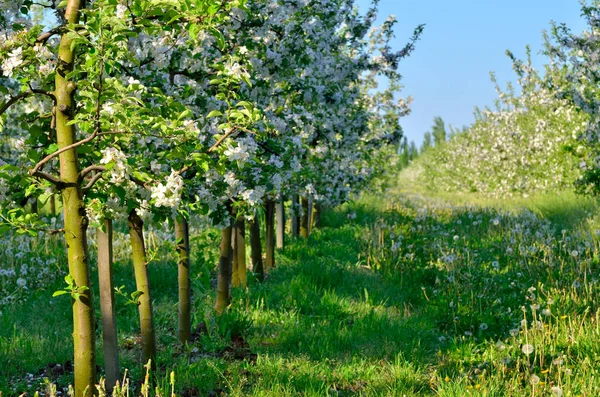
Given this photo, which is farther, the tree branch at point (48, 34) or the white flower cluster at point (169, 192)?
the tree branch at point (48, 34)

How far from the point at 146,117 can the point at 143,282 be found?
5.62 feet

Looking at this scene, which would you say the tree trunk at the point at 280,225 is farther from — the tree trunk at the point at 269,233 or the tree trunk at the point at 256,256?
the tree trunk at the point at 256,256

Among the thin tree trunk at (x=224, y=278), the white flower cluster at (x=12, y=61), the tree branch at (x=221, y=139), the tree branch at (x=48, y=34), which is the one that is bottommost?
the thin tree trunk at (x=224, y=278)

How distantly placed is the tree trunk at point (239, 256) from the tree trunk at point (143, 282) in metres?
2.97

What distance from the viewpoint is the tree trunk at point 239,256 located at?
8031mm

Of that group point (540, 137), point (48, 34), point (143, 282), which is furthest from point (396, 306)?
point (540, 137)

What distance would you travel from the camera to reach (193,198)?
191 inches

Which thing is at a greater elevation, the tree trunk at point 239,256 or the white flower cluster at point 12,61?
the white flower cluster at point 12,61

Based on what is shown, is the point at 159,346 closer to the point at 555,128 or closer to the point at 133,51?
the point at 133,51

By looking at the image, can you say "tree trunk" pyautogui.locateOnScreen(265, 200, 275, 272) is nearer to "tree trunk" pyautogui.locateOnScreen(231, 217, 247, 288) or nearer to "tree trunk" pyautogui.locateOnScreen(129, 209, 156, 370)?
"tree trunk" pyautogui.locateOnScreen(231, 217, 247, 288)

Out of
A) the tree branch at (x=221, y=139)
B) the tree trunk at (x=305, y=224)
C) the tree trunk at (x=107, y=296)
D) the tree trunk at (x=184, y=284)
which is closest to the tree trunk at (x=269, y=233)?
the tree trunk at (x=305, y=224)

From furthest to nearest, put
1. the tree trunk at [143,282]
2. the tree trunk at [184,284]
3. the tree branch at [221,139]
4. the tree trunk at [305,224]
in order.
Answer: the tree trunk at [305,224] → the tree trunk at [184,284] → the tree trunk at [143,282] → the tree branch at [221,139]

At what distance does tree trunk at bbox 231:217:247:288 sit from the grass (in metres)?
0.26

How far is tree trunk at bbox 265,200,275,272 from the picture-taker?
9461mm
